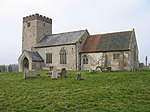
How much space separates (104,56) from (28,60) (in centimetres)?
1399

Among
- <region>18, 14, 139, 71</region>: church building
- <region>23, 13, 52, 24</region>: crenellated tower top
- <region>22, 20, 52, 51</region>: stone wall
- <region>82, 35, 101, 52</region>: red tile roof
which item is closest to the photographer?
<region>18, 14, 139, 71</region>: church building

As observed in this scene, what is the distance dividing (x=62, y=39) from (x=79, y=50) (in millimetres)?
4565

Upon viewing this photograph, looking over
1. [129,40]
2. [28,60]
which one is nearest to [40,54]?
[28,60]

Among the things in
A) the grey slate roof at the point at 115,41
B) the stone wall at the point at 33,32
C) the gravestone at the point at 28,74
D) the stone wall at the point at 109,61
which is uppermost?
the stone wall at the point at 33,32

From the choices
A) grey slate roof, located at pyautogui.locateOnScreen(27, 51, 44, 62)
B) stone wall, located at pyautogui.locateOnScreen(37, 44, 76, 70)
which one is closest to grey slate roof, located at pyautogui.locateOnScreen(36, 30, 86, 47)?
stone wall, located at pyautogui.locateOnScreen(37, 44, 76, 70)

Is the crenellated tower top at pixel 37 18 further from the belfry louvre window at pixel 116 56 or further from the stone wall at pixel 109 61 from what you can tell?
the belfry louvre window at pixel 116 56

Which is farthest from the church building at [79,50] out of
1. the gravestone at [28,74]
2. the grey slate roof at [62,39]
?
the gravestone at [28,74]

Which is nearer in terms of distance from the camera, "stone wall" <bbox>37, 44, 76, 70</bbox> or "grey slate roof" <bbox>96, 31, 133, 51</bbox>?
"grey slate roof" <bbox>96, 31, 133, 51</bbox>

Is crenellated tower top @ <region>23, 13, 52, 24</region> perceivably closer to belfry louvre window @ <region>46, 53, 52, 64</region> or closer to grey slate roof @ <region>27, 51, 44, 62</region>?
grey slate roof @ <region>27, 51, 44, 62</region>

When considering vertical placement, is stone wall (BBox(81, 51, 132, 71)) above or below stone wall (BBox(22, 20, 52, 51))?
below

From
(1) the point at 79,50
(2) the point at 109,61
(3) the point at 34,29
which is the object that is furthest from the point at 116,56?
(3) the point at 34,29

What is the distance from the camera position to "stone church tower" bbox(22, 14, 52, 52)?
4609 centimetres

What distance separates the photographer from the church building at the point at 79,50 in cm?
3425

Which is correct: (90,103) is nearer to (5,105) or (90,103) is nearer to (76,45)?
(5,105)
